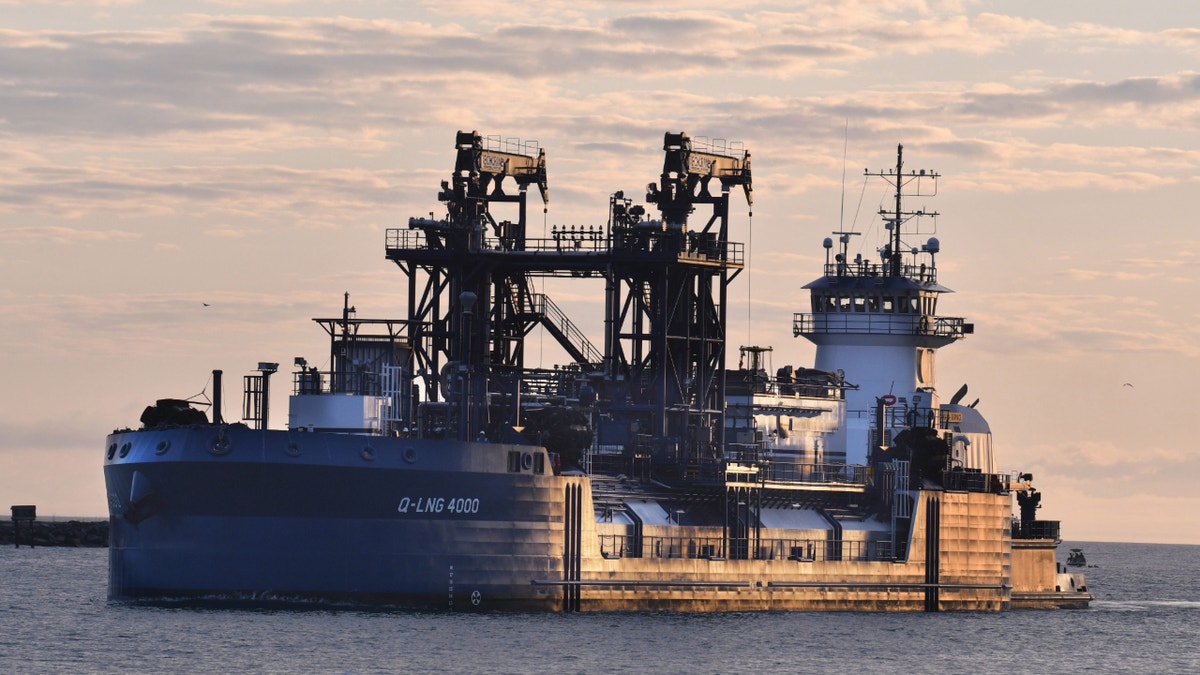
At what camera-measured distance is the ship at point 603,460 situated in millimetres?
75438

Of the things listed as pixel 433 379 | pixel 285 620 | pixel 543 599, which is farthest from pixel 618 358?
pixel 285 620

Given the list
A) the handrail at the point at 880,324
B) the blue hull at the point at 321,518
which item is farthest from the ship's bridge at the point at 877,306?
the blue hull at the point at 321,518

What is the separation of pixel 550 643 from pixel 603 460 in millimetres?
15848

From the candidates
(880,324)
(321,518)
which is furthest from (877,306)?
(321,518)

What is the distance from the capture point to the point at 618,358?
89875 mm

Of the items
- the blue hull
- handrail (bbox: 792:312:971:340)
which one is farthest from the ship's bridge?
the blue hull

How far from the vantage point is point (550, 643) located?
234 feet

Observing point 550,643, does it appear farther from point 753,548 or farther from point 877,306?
point 877,306

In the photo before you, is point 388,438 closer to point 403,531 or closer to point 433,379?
point 403,531

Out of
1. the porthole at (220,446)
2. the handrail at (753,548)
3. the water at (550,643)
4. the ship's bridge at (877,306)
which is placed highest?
the ship's bridge at (877,306)

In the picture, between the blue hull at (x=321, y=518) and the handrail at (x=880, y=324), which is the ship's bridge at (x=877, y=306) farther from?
the blue hull at (x=321, y=518)

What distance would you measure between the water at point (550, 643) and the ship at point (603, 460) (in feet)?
5.39

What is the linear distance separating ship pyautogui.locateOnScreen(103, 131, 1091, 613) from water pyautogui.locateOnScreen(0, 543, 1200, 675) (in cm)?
164

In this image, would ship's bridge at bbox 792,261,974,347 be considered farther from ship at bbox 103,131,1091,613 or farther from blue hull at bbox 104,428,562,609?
blue hull at bbox 104,428,562,609
